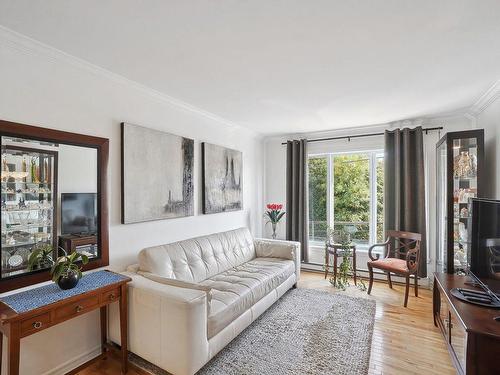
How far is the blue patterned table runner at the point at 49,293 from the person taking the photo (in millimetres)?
1554

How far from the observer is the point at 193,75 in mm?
2398

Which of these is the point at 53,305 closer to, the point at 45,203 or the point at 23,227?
the point at 23,227

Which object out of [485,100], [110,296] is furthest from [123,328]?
[485,100]

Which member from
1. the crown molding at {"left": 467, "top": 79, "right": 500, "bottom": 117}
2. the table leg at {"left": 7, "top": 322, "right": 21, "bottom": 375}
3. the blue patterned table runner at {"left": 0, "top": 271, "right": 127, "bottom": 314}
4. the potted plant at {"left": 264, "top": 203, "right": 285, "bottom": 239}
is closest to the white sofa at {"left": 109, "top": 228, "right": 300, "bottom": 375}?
the blue patterned table runner at {"left": 0, "top": 271, "right": 127, "bottom": 314}

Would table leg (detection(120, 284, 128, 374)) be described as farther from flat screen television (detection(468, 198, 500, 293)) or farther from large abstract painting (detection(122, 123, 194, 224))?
flat screen television (detection(468, 198, 500, 293))

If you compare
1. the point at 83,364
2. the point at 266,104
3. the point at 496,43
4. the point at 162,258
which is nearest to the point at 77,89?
the point at 162,258

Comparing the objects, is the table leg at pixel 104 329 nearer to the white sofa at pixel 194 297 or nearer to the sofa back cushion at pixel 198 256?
the white sofa at pixel 194 297

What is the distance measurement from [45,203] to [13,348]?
95 cm

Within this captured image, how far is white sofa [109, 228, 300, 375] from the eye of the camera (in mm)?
1829

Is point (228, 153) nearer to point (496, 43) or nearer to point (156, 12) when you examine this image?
point (156, 12)

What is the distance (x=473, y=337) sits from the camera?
1.62 metres

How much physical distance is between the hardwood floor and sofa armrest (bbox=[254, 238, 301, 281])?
0.90 m

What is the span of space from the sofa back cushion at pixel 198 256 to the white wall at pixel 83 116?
0.26m

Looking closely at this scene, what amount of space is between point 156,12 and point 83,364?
265cm
